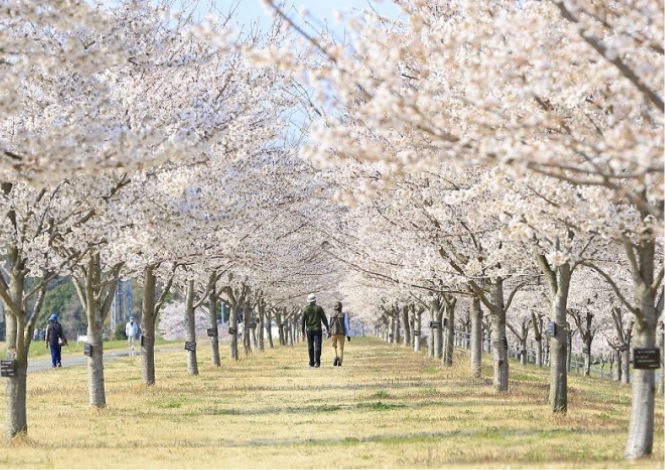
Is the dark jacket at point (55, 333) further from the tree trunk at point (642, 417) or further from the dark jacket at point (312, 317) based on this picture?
the tree trunk at point (642, 417)

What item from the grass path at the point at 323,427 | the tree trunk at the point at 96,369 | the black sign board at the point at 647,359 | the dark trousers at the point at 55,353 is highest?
the black sign board at the point at 647,359

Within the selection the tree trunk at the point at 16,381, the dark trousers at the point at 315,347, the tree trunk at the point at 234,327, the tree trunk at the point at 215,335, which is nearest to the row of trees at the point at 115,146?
the tree trunk at the point at 16,381

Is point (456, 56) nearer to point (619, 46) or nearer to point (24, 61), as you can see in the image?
point (619, 46)

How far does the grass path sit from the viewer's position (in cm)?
1160

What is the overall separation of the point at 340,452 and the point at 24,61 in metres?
5.86

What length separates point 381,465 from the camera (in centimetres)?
1105

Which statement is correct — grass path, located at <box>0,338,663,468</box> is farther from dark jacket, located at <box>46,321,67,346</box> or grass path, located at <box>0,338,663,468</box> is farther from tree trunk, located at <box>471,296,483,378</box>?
dark jacket, located at <box>46,321,67,346</box>

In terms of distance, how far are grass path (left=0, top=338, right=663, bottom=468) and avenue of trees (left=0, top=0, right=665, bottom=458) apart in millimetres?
1029

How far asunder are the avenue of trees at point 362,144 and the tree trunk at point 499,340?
62 millimetres

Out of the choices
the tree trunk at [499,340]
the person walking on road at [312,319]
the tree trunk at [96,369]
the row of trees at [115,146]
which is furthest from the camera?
the person walking on road at [312,319]

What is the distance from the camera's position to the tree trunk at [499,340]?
67.7 feet

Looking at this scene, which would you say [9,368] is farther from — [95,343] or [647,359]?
[647,359]

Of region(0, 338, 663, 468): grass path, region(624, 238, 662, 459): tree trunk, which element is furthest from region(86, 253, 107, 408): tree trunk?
region(624, 238, 662, 459): tree trunk

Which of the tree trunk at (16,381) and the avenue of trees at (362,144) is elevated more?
the avenue of trees at (362,144)
